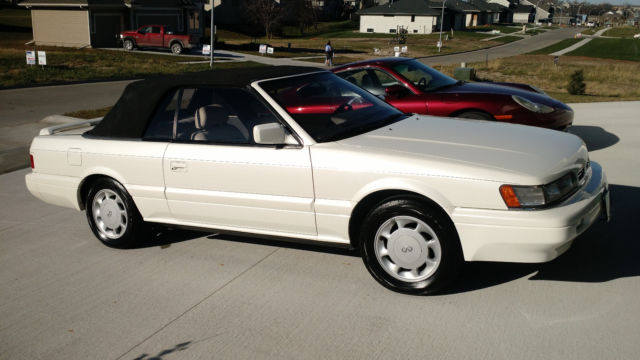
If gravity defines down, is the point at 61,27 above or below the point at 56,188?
above

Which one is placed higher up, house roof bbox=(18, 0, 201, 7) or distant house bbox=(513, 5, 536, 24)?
distant house bbox=(513, 5, 536, 24)

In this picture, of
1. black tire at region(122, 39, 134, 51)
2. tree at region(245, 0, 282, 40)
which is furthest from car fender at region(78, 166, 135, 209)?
tree at region(245, 0, 282, 40)

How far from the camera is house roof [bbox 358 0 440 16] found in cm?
8644

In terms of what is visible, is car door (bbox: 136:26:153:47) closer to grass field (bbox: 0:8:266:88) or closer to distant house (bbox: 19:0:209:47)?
distant house (bbox: 19:0:209:47)

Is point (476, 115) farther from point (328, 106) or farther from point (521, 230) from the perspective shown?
point (521, 230)

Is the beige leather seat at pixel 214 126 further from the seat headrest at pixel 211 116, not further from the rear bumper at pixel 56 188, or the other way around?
the rear bumper at pixel 56 188

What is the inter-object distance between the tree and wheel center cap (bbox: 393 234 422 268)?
221 feet

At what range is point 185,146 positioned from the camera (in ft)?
17.2

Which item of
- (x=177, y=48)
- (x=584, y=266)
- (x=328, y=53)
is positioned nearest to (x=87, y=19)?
Answer: (x=177, y=48)

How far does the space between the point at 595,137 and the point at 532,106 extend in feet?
7.95

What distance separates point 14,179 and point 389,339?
6.95m

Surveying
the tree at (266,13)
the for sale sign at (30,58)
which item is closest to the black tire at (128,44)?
the for sale sign at (30,58)

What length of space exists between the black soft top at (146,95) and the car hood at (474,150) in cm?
124

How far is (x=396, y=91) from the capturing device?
8711 mm
